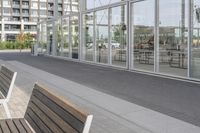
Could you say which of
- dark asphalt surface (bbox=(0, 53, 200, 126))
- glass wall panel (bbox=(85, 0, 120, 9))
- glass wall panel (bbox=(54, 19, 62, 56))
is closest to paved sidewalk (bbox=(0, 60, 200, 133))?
dark asphalt surface (bbox=(0, 53, 200, 126))

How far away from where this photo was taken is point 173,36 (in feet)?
49.9

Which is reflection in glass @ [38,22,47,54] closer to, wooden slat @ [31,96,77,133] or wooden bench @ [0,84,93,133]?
wooden bench @ [0,84,93,133]

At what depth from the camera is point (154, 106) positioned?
29.3 feet

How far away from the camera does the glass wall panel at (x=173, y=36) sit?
1448cm

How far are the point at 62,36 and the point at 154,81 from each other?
57.4 ft

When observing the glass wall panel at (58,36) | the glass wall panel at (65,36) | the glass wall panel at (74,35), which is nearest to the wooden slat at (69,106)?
the glass wall panel at (74,35)

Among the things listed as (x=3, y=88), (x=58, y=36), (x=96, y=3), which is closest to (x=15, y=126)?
(x=3, y=88)

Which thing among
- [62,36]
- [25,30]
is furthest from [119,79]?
[25,30]

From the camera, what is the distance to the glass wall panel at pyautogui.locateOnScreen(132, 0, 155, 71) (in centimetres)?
1664

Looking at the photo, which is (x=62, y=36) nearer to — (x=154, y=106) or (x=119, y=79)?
(x=119, y=79)

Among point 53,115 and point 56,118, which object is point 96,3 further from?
point 56,118

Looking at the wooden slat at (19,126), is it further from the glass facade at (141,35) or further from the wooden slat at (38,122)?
the glass facade at (141,35)

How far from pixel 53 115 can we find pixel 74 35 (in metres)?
23.3

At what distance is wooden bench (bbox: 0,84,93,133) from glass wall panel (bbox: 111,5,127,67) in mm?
14156
